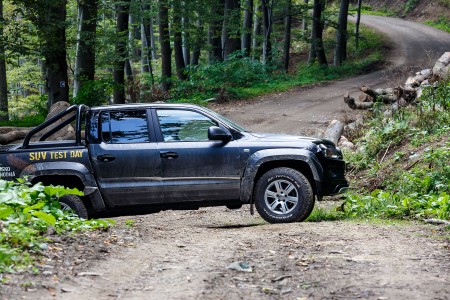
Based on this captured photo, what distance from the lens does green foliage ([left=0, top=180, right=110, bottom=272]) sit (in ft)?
20.2

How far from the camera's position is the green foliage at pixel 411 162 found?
10195mm

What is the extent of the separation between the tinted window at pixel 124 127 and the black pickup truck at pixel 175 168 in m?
0.01

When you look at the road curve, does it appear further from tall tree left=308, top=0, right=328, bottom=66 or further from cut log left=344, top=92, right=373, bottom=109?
tall tree left=308, top=0, right=328, bottom=66

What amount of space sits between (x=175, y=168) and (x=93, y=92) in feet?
50.4

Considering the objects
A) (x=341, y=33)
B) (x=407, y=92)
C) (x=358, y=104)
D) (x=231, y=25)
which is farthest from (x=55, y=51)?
(x=341, y=33)

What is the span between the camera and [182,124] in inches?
379

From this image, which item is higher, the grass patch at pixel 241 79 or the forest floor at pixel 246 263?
the grass patch at pixel 241 79

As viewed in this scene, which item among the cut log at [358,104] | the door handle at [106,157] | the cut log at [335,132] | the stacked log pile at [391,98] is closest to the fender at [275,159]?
the door handle at [106,157]

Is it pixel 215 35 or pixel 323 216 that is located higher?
pixel 215 35

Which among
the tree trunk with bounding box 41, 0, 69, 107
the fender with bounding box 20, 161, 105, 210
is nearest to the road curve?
the tree trunk with bounding box 41, 0, 69, 107

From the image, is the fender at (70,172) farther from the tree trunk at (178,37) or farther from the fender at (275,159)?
the tree trunk at (178,37)

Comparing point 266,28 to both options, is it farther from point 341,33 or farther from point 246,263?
point 246,263

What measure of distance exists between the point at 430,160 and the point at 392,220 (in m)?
2.65

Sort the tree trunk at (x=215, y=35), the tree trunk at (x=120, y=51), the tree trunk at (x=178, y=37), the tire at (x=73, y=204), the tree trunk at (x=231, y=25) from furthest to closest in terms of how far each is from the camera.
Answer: the tree trunk at (x=215, y=35)
the tree trunk at (x=231, y=25)
the tree trunk at (x=178, y=37)
the tree trunk at (x=120, y=51)
the tire at (x=73, y=204)
